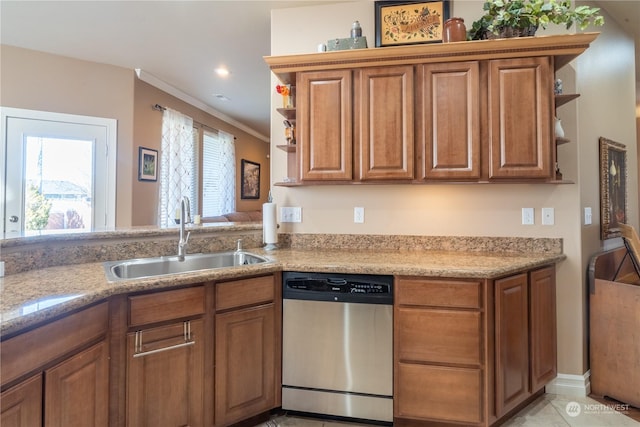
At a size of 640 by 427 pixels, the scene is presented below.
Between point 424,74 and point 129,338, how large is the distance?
219cm

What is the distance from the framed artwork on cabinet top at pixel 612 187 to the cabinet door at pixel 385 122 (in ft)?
5.10

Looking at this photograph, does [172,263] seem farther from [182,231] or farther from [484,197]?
[484,197]

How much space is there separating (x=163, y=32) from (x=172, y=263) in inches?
85.3

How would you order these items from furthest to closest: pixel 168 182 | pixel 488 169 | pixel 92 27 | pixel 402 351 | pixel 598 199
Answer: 1. pixel 168 182
2. pixel 92 27
3. pixel 598 199
4. pixel 488 169
5. pixel 402 351

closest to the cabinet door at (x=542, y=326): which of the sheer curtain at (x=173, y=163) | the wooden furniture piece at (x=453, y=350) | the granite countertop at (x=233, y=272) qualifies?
the granite countertop at (x=233, y=272)

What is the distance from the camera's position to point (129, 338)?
148 cm

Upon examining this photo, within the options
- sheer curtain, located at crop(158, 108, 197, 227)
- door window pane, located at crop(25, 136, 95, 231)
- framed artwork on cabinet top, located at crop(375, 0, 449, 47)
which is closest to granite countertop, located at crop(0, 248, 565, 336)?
framed artwork on cabinet top, located at crop(375, 0, 449, 47)

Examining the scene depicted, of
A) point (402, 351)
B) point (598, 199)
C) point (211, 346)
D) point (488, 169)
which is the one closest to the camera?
point (211, 346)

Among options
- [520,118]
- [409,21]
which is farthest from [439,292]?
[409,21]

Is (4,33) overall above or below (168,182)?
above

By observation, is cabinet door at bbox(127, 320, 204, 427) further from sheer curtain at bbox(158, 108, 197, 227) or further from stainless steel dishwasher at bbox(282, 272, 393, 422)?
sheer curtain at bbox(158, 108, 197, 227)

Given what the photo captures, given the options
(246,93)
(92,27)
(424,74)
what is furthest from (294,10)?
(246,93)

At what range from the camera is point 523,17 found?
2.01 m

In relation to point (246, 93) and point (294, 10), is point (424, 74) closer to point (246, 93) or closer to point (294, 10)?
point (294, 10)
